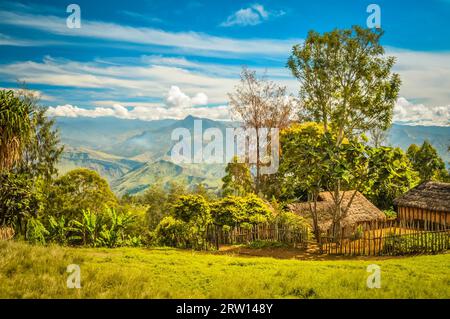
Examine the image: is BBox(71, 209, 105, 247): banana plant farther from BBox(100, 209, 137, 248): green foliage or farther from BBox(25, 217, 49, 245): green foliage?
→ BBox(25, 217, 49, 245): green foliage

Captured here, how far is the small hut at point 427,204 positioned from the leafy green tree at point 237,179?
46.0ft

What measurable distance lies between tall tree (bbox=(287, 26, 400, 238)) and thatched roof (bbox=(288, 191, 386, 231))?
2.37 meters

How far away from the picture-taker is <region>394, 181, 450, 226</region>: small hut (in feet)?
86.7

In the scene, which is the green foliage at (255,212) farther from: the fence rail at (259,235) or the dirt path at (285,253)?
the dirt path at (285,253)

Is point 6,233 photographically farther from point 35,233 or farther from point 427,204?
point 427,204

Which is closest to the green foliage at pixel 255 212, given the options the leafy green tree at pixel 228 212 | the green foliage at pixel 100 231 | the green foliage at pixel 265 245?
the leafy green tree at pixel 228 212

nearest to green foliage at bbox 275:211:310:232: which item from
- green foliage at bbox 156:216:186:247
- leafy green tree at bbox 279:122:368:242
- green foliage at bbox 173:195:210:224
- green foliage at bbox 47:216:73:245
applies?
leafy green tree at bbox 279:122:368:242

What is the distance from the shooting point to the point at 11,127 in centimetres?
1454

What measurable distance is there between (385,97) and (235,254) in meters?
13.7

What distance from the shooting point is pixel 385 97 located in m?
21.7

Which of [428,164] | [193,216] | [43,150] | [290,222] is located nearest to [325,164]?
[290,222]

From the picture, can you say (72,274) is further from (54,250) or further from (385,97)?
(385,97)
